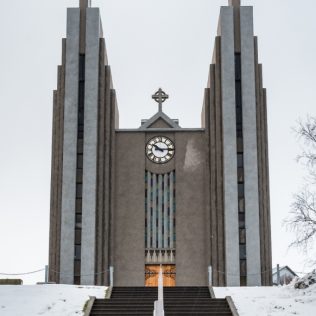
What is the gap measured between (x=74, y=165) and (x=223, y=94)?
8.72 metres

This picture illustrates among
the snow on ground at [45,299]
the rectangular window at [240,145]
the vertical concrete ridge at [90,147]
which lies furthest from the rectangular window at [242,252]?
the snow on ground at [45,299]

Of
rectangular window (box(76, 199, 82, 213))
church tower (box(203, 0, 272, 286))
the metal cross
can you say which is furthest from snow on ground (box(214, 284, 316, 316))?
the metal cross

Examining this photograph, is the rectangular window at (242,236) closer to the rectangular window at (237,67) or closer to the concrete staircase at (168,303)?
the rectangular window at (237,67)

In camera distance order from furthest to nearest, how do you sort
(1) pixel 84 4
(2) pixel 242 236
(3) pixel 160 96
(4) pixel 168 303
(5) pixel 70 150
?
(3) pixel 160 96 → (1) pixel 84 4 → (5) pixel 70 150 → (2) pixel 242 236 → (4) pixel 168 303

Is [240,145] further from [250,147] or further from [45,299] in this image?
[45,299]

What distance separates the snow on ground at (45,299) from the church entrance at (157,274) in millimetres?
11641

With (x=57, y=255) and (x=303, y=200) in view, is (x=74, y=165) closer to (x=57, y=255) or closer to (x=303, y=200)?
(x=57, y=255)

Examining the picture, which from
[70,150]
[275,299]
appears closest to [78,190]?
[70,150]

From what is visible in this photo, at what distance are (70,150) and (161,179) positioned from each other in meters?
5.15

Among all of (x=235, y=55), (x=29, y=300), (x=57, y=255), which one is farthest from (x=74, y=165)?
(x=29, y=300)

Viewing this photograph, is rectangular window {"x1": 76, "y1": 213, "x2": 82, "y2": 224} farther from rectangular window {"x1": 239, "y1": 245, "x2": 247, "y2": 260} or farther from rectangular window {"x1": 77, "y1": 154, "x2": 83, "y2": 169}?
rectangular window {"x1": 239, "y1": 245, "x2": 247, "y2": 260}

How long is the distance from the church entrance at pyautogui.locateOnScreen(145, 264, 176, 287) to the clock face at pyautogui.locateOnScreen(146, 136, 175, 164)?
18.6 ft

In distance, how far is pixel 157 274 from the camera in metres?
38.2

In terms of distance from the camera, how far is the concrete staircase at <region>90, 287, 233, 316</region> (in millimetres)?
22156
